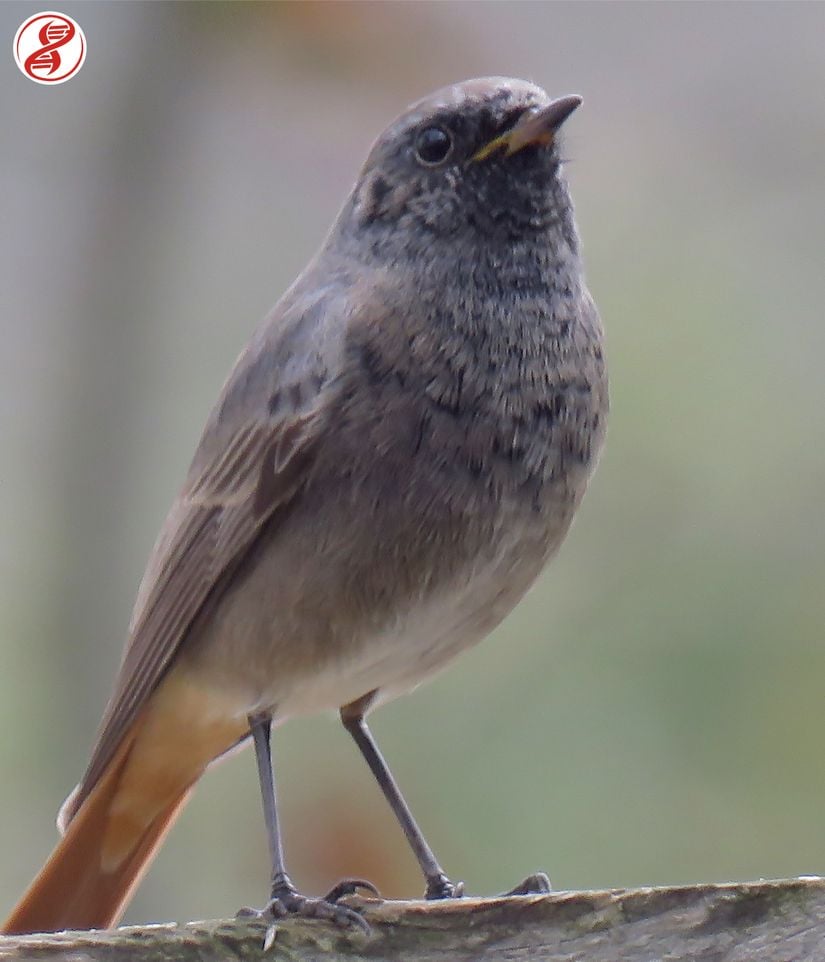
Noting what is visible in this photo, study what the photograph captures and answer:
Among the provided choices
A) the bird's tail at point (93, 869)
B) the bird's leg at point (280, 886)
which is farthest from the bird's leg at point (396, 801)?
the bird's tail at point (93, 869)

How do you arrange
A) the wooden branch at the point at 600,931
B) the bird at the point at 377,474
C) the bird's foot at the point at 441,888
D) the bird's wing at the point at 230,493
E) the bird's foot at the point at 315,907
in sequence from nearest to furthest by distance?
the wooden branch at the point at 600,931
the bird's foot at the point at 315,907
the bird at the point at 377,474
the bird's wing at the point at 230,493
the bird's foot at the point at 441,888

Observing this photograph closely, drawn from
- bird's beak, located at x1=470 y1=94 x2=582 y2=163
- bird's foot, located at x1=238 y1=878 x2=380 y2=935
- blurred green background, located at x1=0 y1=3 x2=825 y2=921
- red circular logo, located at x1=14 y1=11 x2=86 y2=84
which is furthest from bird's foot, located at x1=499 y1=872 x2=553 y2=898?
red circular logo, located at x1=14 y1=11 x2=86 y2=84

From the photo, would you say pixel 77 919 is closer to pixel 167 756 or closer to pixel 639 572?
pixel 167 756

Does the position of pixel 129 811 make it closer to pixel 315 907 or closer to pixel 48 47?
pixel 315 907

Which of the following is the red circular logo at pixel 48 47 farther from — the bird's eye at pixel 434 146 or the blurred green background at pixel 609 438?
the bird's eye at pixel 434 146

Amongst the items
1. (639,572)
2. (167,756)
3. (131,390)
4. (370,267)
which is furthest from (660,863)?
(131,390)

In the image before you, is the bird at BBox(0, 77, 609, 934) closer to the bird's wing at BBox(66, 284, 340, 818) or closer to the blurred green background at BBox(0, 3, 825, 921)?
the bird's wing at BBox(66, 284, 340, 818)

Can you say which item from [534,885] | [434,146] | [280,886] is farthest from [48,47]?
[534,885]
